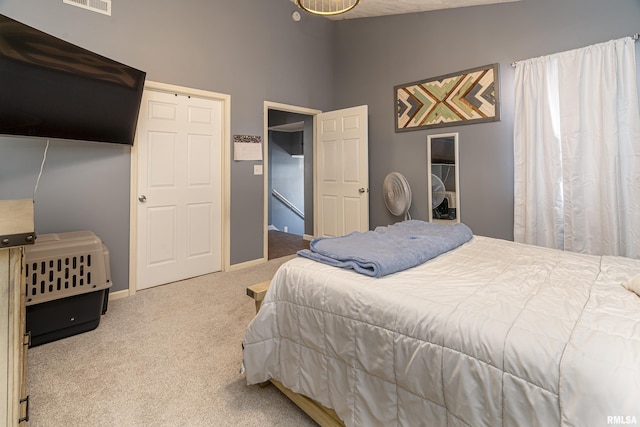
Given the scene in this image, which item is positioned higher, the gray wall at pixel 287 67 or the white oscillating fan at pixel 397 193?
the gray wall at pixel 287 67

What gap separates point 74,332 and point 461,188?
145 inches

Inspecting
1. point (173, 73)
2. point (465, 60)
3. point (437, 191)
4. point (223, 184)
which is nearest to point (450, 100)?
point (465, 60)

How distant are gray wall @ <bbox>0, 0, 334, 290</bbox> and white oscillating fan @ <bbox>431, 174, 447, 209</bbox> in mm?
1990

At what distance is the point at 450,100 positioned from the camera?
336cm

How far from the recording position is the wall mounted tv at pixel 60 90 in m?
1.67

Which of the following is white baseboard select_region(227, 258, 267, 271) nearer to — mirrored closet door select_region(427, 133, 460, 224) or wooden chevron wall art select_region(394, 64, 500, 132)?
mirrored closet door select_region(427, 133, 460, 224)

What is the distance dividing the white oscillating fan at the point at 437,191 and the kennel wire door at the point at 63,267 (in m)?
3.26

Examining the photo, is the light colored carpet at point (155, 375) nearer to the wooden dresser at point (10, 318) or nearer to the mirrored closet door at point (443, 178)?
the wooden dresser at point (10, 318)

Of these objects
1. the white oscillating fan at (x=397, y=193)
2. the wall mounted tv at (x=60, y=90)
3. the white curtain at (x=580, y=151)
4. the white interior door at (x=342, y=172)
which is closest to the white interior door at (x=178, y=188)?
the wall mounted tv at (x=60, y=90)

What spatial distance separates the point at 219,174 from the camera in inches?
136

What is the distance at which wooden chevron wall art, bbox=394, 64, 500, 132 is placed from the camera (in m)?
3.10

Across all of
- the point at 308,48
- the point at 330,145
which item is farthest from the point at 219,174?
the point at 308,48

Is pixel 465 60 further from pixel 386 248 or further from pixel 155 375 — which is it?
pixel 155 375

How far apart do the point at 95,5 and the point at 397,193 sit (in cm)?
332
